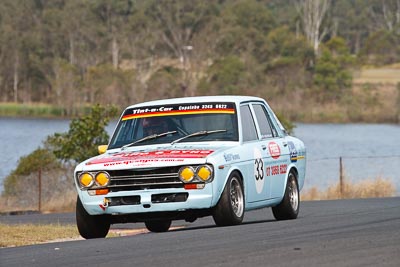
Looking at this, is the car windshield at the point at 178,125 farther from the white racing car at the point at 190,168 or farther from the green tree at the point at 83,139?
the green tree at the point at 83,139

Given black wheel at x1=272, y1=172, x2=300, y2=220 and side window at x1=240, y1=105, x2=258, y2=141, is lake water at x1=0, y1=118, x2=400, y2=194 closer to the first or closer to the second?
black wheel at x1=272, y1=172, x2=300, y2=220

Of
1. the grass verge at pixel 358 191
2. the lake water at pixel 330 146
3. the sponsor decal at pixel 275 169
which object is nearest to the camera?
the sponsor decal at pixel 275 169

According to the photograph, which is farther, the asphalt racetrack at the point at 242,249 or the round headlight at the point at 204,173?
the round headlight at the point at 204,173

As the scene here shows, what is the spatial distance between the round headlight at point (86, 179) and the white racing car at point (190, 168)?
0.4 inches

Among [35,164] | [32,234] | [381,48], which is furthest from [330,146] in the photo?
[381,48]

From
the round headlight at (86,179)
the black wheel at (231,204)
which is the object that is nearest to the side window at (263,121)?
the black wheel at (231,204)

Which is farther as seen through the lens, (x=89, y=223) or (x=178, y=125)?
(x=178, y=125)

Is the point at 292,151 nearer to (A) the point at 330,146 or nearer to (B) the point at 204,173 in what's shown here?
(B) the point at 204,173

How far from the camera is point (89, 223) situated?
1280 centimetres

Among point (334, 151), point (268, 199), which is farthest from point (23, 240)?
point (334, 151)

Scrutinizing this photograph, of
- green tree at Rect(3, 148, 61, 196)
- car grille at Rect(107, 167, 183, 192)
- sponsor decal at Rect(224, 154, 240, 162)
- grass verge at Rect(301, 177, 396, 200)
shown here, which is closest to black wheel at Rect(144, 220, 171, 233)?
sponsor decal at Rect(224, 154, 240, 162)

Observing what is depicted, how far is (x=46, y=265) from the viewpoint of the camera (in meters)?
9.40

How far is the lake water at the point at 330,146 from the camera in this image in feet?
140

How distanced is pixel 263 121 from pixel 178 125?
144 cm
